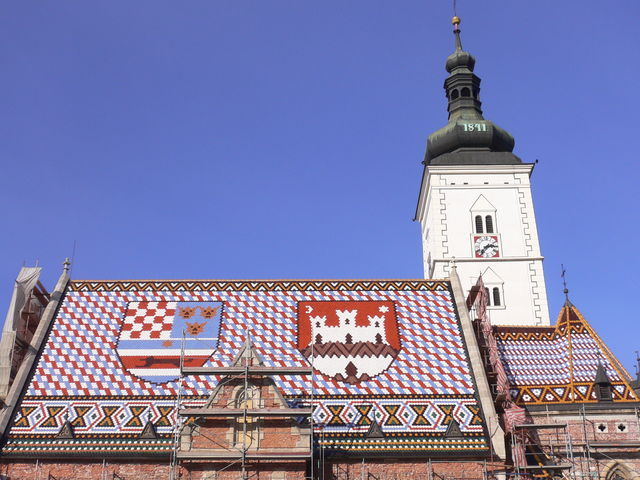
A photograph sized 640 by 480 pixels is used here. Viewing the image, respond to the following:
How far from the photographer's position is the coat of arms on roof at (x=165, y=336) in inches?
1110

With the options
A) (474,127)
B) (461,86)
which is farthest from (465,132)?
(461,86)

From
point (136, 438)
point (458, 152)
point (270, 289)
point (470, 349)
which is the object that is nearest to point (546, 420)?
point (470, 349)

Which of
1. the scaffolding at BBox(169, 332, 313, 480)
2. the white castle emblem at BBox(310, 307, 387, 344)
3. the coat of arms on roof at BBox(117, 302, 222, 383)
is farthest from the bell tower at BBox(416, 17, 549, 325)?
the scaffolding at BBox(169, 332, 313, 480)

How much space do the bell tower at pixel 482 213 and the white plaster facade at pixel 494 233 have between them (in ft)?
0.15

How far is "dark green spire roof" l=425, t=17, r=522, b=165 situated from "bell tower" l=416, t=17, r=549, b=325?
0.05 meters

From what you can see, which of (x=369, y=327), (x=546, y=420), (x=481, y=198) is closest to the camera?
(x=546, y=420)

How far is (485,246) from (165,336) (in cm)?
1839

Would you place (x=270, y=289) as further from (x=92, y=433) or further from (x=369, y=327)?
(x=92, y=433)

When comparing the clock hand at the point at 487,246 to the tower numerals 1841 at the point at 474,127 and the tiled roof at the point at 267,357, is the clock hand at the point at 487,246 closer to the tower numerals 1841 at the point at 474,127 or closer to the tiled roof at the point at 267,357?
the tower numerals 1841 at the point at 474,127

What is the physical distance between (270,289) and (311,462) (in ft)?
32.2

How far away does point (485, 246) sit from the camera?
4147 cm

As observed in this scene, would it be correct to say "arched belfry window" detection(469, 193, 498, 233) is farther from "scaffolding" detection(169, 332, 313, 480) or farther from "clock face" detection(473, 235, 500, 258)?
"scaffolding" detection(169, 332, 313, 480)

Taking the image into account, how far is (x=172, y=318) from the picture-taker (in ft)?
99.9

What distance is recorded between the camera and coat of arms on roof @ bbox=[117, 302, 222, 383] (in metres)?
28.2
